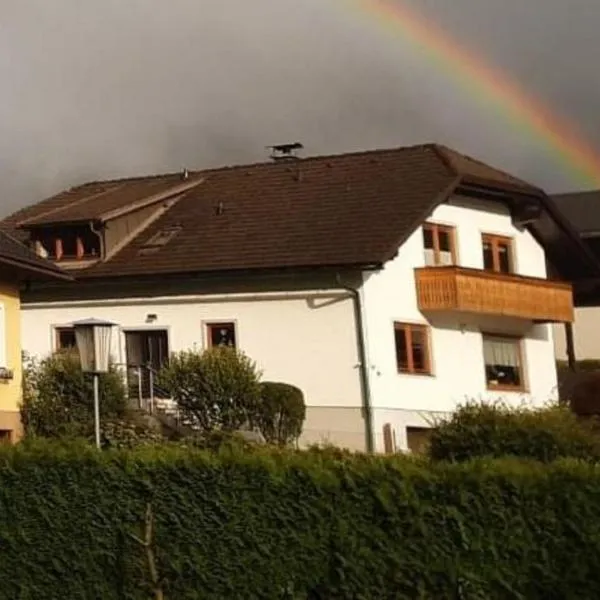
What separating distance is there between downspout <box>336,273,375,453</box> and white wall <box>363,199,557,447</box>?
15 centimetres

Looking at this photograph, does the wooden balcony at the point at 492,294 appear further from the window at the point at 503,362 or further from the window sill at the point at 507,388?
the window sill at the point at 507,388

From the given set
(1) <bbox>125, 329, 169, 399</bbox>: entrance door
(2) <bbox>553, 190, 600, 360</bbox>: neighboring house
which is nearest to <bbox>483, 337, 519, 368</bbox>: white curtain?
(1) <bbox>125, 329, 169, 399</bbox>: entrance door

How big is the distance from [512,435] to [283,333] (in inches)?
603

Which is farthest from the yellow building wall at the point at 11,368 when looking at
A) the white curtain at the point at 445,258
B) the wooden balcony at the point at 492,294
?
the white curtain at the point at 445,258

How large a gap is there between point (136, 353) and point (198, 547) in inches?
906

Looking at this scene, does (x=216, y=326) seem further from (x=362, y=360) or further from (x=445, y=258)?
(x=445, y=258)

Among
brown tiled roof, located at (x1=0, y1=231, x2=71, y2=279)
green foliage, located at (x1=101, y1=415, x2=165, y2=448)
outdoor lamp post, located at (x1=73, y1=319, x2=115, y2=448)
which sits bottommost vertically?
green foliage, located at (x1=101, y1=415, x2=165, y2=448)

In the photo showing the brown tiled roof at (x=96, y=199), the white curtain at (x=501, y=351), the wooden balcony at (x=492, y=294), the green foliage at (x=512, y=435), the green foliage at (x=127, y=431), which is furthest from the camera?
the white curtain at (x=501, y=351)

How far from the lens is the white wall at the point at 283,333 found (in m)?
36.2

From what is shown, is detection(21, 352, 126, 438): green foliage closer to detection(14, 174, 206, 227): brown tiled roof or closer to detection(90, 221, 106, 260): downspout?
detection(90, 221, 106, 260): downspout

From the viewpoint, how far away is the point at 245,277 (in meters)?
37.3

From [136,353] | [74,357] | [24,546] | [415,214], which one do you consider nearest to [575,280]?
[415,214]

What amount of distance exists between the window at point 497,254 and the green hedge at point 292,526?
87.0ft

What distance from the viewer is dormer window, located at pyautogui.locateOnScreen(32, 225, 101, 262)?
4009 centimetres
